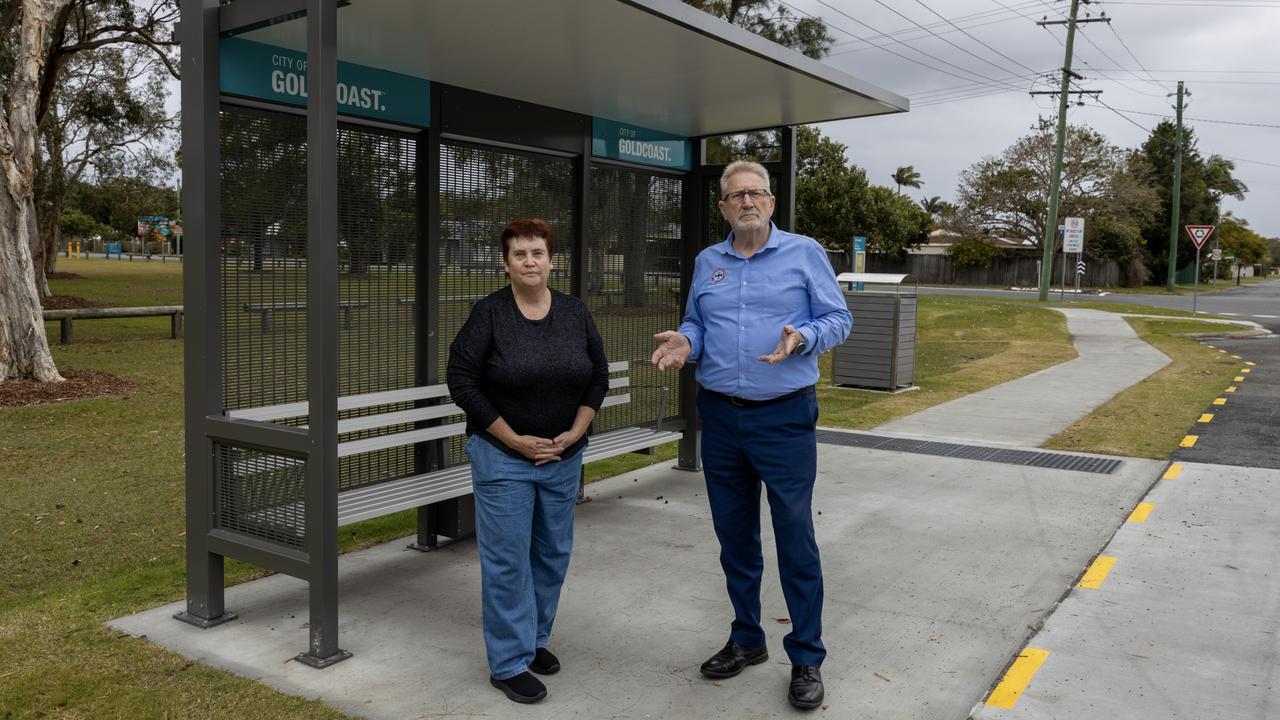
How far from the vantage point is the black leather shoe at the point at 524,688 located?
12.1 feet

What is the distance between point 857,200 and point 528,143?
42792 millimetres

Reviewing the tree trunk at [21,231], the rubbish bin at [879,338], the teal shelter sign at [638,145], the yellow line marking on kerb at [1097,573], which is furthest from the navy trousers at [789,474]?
the tree trunk at [21,231]

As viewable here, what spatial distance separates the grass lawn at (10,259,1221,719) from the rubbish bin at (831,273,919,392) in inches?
12.9

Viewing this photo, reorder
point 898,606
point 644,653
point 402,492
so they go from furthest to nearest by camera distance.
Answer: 1. point 402,492
2. point 898,606
3. point 644,653

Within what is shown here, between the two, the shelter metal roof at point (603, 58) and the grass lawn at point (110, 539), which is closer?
the grass lawn at point (110, 539)

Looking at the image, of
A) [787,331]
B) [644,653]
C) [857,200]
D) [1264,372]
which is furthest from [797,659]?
[857,200]

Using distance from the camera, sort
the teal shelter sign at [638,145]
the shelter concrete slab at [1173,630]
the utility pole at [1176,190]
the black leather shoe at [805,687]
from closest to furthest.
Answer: the black leather shoe at [805,687] < the shelter concrete slab at [1173,630] < the teal shelter sign at [638,145] < the utility pole at [1176,190]

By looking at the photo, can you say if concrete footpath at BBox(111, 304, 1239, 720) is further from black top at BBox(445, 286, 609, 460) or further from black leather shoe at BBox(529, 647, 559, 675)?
black top at BBox(445, 286, 609, 460)

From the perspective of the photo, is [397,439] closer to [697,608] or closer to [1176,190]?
[697,608]

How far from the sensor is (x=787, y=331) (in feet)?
11.7

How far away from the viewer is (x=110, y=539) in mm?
5793

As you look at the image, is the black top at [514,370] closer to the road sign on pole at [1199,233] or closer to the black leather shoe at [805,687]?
the black leather shoe at [805,687]

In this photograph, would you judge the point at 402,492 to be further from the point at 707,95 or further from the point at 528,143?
the point at 707,95

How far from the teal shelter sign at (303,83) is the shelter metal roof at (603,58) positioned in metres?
0.06
